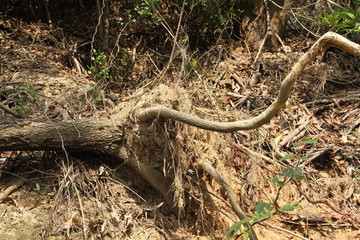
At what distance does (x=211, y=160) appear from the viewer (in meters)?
3.74

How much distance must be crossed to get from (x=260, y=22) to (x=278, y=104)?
429 cm

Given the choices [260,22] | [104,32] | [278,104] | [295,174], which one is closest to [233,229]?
[295,174]

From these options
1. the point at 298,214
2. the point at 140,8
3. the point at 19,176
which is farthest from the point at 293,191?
the point at 140,8

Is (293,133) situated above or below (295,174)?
below

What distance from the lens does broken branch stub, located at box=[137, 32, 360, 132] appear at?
7.53 ft

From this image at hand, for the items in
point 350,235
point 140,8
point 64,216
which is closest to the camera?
point 64,216

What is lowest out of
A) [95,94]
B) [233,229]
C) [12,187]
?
[12,187]

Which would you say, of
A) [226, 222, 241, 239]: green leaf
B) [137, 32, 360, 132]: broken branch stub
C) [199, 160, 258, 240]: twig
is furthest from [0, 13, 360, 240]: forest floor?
[226, 222, 241, 239]: green leaf

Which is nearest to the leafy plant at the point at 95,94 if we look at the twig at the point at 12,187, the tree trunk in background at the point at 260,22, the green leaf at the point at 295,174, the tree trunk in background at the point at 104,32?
the twig at the point at 12,187

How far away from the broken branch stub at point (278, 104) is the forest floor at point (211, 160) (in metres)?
0.31

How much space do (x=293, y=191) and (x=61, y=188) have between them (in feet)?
8.12

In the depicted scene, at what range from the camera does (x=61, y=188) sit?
3.46m

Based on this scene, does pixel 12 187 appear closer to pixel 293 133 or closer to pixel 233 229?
pixel 233 229

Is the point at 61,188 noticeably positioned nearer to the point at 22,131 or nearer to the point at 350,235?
the point at 22,131
